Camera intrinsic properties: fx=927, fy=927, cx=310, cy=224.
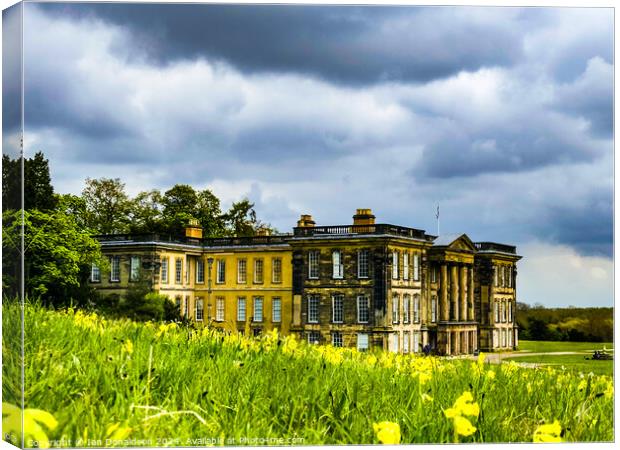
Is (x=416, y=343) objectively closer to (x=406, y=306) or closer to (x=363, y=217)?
(x=406, y=306)

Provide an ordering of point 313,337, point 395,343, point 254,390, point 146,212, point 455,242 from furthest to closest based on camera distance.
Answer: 1. point 395,343
2. point 313,337
3. point 455,242
4. point 146,212
5. point 254,390

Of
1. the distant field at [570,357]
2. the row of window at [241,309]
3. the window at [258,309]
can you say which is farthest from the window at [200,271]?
the distant field at [570,357]

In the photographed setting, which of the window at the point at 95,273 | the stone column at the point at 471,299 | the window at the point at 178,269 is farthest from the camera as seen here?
the stone column at the point at 471,299

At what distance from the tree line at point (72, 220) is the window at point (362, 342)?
1701 mm

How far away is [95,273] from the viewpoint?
415 inches

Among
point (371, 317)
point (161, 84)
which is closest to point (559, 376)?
point (371, 317)

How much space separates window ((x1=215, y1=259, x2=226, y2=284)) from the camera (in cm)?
1164

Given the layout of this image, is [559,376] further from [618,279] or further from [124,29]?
[124,29]

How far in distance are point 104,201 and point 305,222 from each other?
7.55 ft

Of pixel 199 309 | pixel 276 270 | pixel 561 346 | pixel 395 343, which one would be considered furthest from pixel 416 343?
pixel 199 309

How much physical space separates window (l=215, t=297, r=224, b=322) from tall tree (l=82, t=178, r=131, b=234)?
1.60 meters

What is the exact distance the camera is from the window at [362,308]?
36.7ft

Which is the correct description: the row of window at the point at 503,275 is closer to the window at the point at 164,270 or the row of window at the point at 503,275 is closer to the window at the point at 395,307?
the window at the point at 395,307

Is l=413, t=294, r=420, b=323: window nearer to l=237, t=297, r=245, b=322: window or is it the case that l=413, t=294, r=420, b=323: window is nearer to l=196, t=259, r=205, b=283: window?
l=237, t=297, r=245, b=322: window
